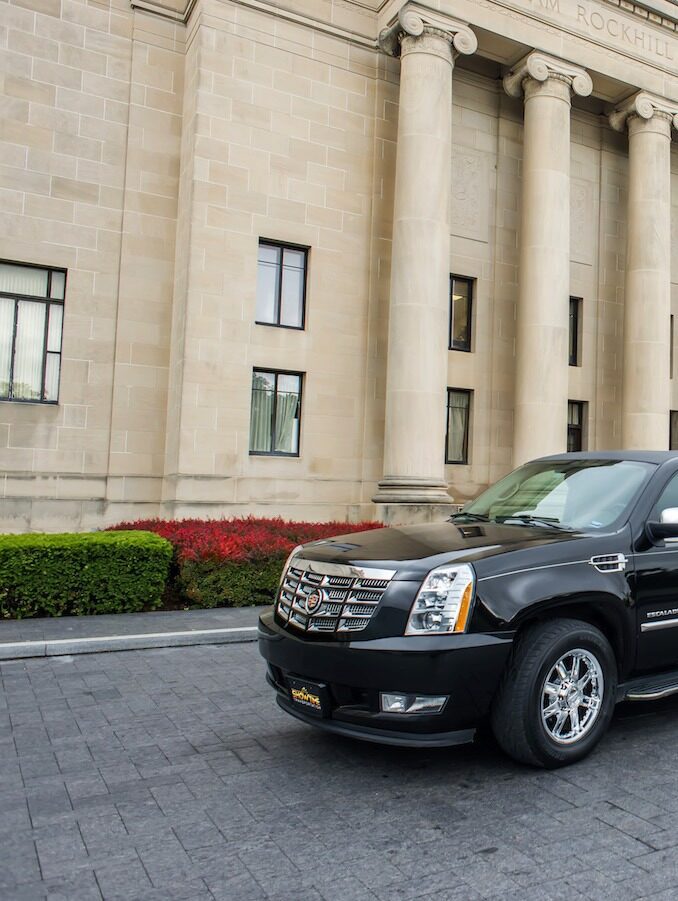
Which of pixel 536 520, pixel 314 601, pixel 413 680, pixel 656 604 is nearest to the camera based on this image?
pixel 413 680

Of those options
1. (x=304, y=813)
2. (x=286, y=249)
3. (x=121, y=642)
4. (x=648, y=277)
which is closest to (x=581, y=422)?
(x=648, y=277)

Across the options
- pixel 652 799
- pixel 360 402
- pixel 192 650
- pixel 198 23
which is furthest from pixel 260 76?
pixel 652 799

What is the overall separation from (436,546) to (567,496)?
1.38 meters

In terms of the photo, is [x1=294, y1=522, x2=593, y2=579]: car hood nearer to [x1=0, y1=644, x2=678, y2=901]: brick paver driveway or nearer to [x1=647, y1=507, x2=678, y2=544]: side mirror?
[x1=647, y1=507, x2=678, y2=544]: side mirror

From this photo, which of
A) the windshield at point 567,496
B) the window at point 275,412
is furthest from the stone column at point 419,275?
the windshield at point 567,496

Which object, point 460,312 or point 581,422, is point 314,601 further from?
point 581,422

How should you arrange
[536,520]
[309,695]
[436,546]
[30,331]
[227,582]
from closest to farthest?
[309,695]
[436,546]
[536,520]
[227,582]
[30,331]

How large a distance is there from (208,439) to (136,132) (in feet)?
21.7

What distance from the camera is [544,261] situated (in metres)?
18.1

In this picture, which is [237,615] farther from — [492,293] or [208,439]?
[492,293]

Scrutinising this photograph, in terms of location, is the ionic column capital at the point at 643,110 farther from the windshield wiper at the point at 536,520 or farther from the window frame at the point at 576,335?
the windshield wiper at the point at 536,520

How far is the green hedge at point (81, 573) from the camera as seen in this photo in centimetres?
945

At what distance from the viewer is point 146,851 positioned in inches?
138

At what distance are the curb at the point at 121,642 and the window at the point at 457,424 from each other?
10839mm
